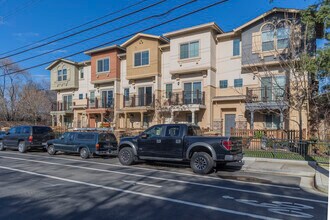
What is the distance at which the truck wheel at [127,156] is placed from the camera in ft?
41.2

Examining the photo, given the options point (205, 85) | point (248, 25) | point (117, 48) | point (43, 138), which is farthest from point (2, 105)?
point (248, 25)

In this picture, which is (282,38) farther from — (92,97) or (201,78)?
(92,97)

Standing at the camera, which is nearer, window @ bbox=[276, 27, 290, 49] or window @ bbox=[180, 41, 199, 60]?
window @ bbox=[276, 27, 290, 49]

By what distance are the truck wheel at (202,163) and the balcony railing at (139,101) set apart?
1520 cm

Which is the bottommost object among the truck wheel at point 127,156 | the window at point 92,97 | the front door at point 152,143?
the truck wheel at point 127,156

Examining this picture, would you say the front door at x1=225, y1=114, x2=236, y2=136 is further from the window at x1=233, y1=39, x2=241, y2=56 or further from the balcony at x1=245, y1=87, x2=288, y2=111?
the window at x1=233, y1=39, x2=241, y2=56

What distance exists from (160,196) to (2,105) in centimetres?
4475

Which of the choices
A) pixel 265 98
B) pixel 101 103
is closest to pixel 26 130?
pixel 101 103

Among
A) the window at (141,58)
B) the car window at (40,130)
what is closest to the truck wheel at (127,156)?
the car window at (40,130)

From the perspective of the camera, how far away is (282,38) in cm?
2006

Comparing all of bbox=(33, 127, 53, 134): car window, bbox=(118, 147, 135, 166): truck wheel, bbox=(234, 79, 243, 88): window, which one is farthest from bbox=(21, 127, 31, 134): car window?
bbox=(234, 79, 243, 88): window

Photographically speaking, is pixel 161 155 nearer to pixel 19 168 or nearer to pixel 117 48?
pixel 19 168

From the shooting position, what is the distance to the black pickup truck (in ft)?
34.2

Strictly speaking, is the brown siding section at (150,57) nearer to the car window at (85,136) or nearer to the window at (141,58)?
the window at (141,58)
